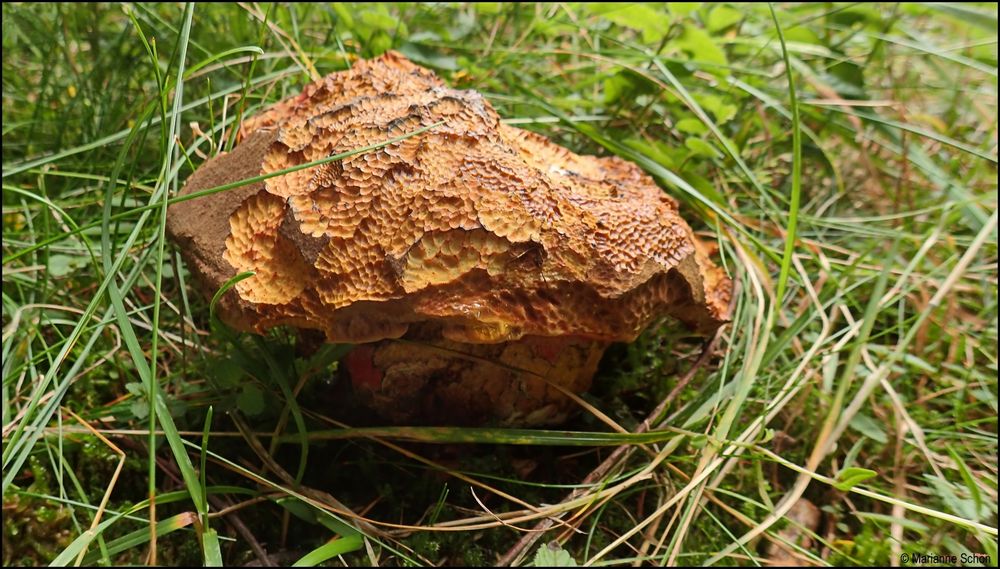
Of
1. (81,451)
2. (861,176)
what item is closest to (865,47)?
(861,176)

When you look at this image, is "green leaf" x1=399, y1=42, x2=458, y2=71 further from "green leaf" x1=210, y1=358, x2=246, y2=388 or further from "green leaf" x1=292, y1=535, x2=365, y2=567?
"green leaf" x1=292, y1=535, x2=365, y2=567

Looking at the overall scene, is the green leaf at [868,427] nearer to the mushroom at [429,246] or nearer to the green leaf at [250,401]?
the mushroom at [429,246]

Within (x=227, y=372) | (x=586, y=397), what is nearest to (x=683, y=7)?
(x=586, y=397)

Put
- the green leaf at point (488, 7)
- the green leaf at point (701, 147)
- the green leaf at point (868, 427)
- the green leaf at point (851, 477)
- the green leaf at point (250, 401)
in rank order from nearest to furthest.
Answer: the green leaf at point (851, 477), the green leaf at point (250, 401), the green leaf at point (868, 427), the green leaf at point (701, 147), the green leaf at point (488, 7)

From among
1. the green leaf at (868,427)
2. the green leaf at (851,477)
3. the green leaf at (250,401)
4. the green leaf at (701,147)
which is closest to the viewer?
the green leaf at (851,477)

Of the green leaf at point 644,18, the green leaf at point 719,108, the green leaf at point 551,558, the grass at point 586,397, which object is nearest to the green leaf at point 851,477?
the grass at point 586,397

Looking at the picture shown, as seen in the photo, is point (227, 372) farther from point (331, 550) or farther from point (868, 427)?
point (868, 427)

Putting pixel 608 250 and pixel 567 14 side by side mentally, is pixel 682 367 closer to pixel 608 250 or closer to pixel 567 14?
pixel 608 250
